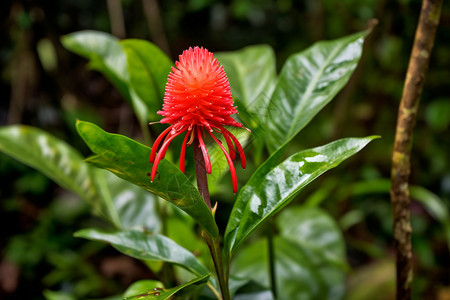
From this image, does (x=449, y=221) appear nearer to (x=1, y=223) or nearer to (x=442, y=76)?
(x=442, y=76)

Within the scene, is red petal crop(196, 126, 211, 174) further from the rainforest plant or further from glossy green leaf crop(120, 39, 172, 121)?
glossy green leaf crop(120, 39, 172, 121)

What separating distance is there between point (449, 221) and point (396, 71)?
782 millimetres

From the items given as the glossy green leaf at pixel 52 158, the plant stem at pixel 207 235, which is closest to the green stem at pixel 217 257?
the plant stem at pixel 207 235

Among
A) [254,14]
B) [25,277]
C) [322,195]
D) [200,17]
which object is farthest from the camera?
[200,17]

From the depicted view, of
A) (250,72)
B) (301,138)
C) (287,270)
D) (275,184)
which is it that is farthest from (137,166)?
(301,138)

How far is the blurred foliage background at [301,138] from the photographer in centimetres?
168

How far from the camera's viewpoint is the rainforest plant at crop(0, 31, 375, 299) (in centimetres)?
46

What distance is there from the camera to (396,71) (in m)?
1.99

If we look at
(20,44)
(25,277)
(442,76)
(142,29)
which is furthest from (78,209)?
(442,76)

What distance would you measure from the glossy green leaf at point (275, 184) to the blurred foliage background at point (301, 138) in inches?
36.3

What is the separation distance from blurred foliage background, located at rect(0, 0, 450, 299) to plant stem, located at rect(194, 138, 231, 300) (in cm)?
92

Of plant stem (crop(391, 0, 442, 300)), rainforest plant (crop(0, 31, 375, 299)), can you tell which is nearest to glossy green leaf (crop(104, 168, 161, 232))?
rainforest plant (crop(0, 31, 375, 299))

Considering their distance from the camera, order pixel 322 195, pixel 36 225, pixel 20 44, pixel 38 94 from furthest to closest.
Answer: pixel 38 94
pixel 20 44
pixel 36 225
pixel 322 195

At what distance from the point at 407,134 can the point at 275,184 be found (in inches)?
10.7
